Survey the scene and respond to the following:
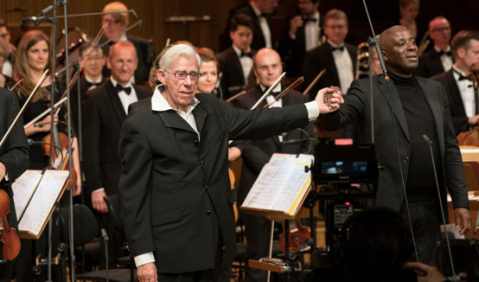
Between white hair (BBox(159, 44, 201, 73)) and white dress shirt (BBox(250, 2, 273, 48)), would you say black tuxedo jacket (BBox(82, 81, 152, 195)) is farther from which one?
white dress shirt (BBox(250, 2, 273, 48))

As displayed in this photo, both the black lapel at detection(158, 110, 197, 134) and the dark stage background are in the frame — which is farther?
the dark stage background

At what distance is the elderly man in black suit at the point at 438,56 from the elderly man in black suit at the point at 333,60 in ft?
2.13

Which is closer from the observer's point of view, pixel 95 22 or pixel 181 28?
pixel 95 22

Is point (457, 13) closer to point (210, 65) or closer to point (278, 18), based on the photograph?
point (278, 18)

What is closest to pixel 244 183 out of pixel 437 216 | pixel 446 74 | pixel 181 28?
pixel 437 216

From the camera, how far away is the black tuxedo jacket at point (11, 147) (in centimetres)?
280

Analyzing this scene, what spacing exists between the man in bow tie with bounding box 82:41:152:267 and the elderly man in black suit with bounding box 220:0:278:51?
7.07 ft

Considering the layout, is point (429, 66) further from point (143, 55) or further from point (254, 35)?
point (143, 55)

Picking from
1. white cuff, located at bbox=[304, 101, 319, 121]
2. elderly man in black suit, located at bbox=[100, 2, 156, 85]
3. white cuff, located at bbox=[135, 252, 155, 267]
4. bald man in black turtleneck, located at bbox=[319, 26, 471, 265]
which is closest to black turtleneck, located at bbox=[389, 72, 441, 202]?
bald man in black turtleneck, located at bbox=[319, 26, 471, 265]

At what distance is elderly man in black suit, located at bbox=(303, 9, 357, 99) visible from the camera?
18.8ft

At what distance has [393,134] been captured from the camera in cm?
295

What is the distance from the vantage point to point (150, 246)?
239cm

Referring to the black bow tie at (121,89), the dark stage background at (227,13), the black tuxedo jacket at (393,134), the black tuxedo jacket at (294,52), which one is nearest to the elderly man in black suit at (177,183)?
the black tuxedo jacket at (393,134)

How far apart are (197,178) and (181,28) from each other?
5.45 m
